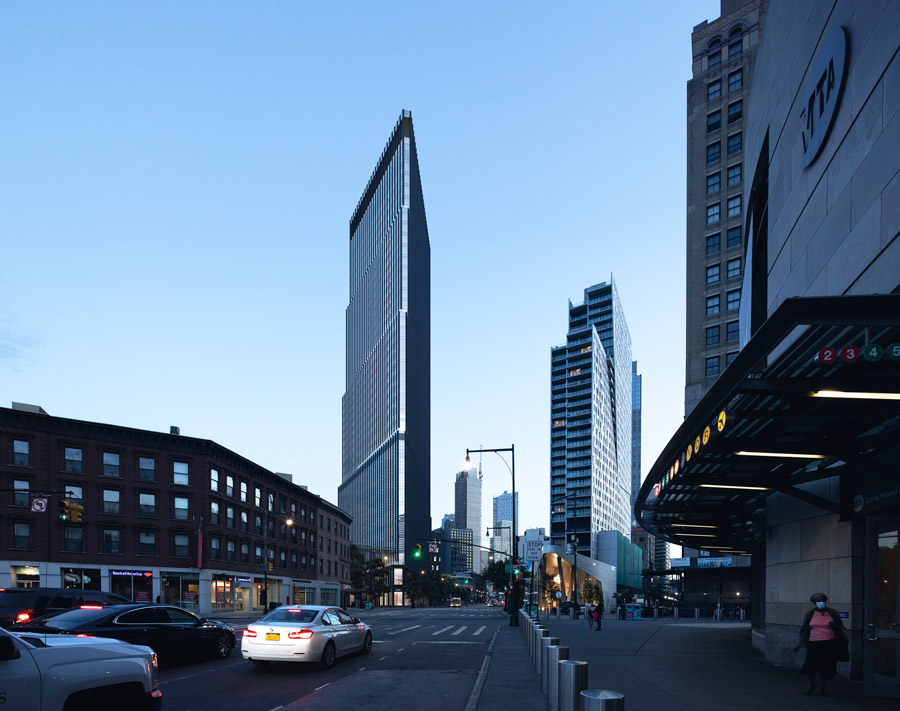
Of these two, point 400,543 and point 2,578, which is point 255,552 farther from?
point 400,543

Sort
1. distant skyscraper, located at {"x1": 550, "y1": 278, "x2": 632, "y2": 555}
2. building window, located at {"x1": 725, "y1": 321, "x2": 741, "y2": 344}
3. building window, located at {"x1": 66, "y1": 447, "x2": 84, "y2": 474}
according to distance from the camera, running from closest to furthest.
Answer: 1. building window, located at {"x1": 66, "y1": 447, "x2": 84, "y2": 474}
2. building window, located at {"x1": 725, "y1": 321, "x2": 741, "y2": 344}
3. distant skyscraper, located at {"x1": 550, "y1": 278, "x2": 632, "y2": 555}

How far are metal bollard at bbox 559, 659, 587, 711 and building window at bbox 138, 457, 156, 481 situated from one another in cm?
4849

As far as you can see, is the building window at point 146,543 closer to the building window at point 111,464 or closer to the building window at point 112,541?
the building window at point 112,541

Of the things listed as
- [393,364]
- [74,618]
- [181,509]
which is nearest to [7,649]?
[74,618]

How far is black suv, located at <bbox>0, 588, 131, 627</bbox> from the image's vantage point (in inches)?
711

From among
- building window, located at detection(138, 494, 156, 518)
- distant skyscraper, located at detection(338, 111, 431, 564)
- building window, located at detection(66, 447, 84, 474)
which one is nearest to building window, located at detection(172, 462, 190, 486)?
building window, located at detection(138, 494, 156, 518)

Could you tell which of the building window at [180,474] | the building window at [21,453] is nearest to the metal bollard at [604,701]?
the building window at [21,453]

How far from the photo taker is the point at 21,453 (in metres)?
44.9

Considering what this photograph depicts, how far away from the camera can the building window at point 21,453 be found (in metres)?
44.7

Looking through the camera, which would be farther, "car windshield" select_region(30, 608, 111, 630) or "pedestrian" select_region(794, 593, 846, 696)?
"car windshield" select_region(30, 608, 111, 630)

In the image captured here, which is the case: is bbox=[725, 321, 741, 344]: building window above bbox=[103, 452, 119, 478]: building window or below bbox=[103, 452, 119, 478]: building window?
above

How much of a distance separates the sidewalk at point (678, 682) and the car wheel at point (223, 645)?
6.91 metres

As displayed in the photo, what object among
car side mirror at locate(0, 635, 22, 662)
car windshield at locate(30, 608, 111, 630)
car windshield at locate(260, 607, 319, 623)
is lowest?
car windshield at locate(260, 607, 319, 623)

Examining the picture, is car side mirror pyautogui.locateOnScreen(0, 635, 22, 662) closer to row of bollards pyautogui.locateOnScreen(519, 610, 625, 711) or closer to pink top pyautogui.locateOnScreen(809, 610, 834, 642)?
row of bollards pyautogui.locateOnScreen(519, 610, 625, 711)
